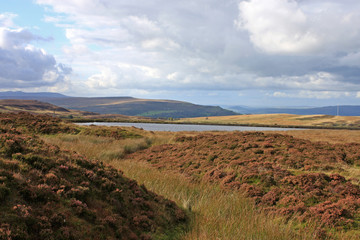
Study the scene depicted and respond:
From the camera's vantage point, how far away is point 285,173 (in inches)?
480

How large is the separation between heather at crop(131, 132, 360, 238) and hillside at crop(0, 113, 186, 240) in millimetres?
4903

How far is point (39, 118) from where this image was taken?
2886 cm

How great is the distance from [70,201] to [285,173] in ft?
33.4

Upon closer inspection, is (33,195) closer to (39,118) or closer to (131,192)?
(131,192)

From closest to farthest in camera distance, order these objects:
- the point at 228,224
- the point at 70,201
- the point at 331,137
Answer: the point at 70,201
the point at 228,224
the point at 331,137

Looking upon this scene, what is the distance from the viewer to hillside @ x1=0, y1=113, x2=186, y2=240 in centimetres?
429

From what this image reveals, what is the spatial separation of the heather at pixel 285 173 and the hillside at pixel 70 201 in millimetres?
4903

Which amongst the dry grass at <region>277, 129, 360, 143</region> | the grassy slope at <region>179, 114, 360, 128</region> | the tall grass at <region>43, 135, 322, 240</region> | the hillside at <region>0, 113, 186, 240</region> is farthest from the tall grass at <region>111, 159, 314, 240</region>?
the grassy slope at <region>179, 114, 360, 128</region>

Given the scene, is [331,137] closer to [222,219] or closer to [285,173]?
[285,173]

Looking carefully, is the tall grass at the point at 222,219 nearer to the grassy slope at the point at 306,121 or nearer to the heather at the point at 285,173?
the heather at the point at 285,173


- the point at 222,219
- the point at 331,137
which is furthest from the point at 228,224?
the point at 331,137

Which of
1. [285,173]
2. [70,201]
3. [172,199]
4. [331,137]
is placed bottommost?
[331,137]

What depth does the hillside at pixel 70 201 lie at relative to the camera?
4.29 m

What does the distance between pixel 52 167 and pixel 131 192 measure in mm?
2160
